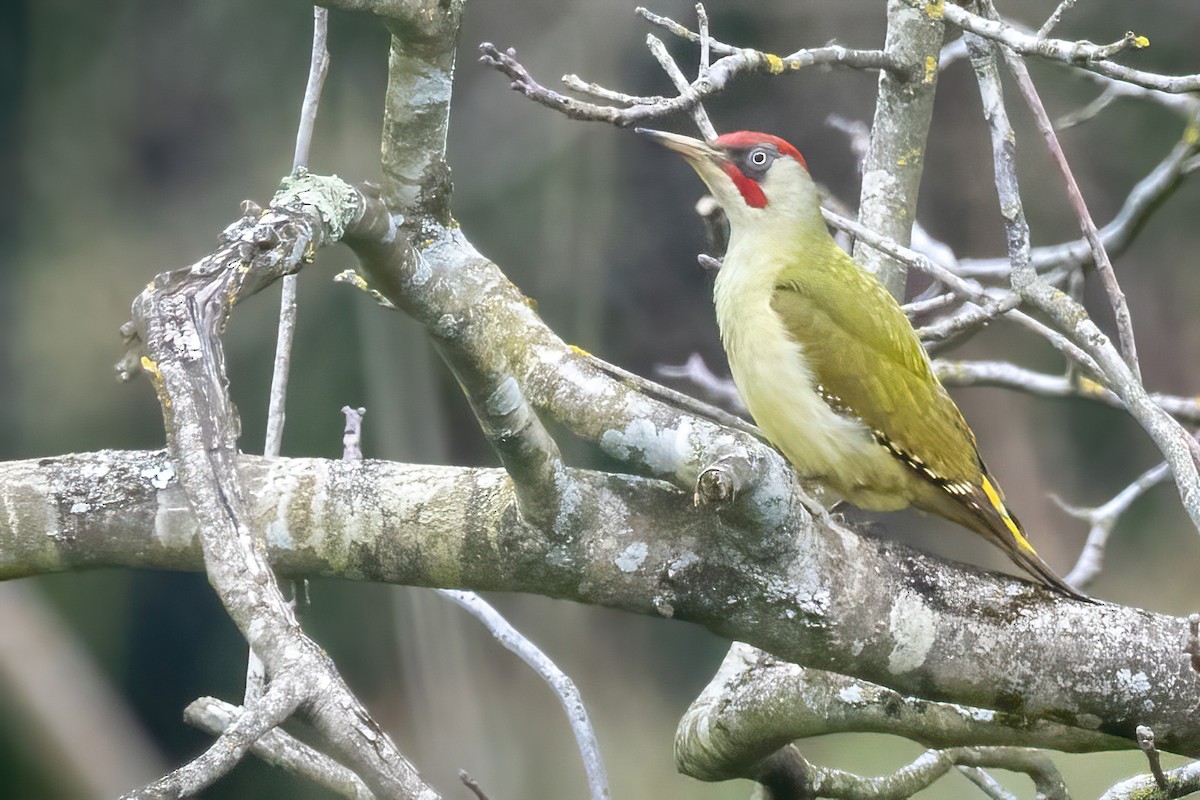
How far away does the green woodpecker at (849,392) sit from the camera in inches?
85.5

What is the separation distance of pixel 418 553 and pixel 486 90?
4743mm

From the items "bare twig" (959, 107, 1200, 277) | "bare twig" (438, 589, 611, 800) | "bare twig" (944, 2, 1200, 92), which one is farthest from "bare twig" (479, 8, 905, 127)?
"bare twig" (438, 589, 611, 800)

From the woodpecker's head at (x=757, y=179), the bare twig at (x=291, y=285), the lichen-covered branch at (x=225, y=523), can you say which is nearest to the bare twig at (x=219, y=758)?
the lichen-covered branch at (x=225, y=523)

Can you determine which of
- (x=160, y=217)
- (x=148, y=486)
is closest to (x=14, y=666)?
(x=160, y=217)

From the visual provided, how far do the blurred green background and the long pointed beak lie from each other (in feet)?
9.90

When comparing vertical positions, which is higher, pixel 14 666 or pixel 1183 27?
pixel 1183 27

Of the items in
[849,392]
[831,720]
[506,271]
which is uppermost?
[506,271]

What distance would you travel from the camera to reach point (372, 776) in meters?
0.92

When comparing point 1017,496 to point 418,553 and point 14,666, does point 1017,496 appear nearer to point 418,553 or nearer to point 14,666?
point 14,666

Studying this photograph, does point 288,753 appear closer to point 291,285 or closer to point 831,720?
point 291,285

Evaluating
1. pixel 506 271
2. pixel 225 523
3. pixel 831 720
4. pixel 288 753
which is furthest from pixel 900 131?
pixel 506 271

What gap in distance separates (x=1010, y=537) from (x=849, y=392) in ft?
1.27

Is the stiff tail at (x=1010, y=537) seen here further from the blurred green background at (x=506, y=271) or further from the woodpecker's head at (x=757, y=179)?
the blurred green background at (x=506, y=271)

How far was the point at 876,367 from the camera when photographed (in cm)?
221
